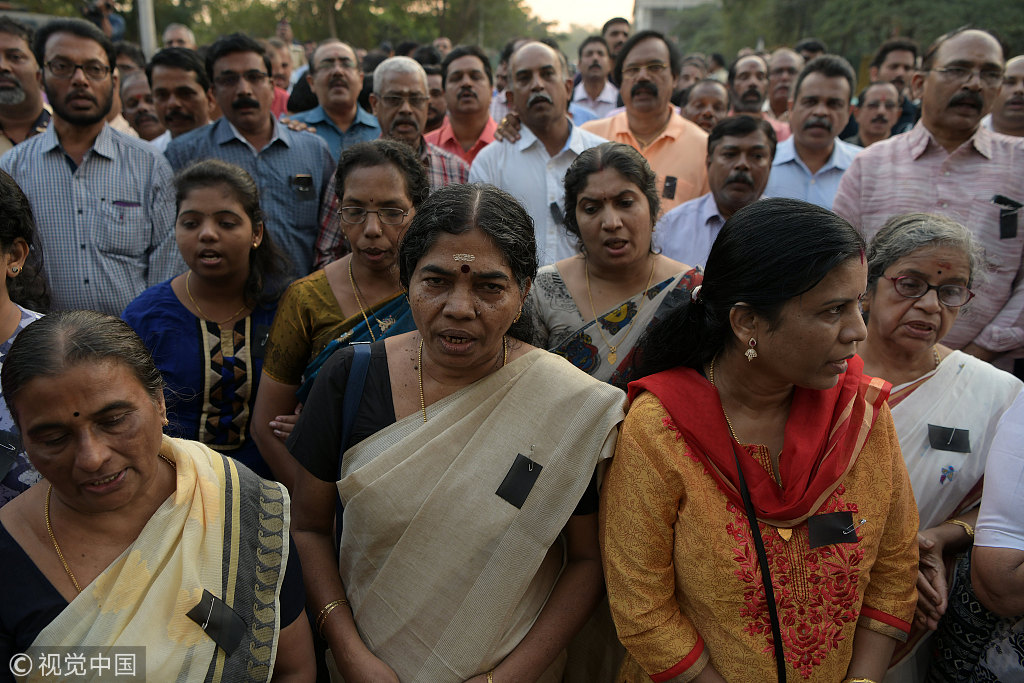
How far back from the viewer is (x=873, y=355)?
2.60m

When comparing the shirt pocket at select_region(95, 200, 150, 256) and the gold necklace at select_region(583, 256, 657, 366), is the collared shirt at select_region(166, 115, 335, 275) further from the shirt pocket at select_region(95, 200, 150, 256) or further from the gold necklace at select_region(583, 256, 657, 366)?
the gold necklace at select_region(583, 256, 657, 366)

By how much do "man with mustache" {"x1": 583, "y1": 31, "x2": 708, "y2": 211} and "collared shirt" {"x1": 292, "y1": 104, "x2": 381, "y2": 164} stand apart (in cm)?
178

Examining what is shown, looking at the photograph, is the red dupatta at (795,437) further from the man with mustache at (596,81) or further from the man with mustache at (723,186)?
the man with mustache at (596,81)

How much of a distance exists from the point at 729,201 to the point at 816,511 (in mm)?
2463

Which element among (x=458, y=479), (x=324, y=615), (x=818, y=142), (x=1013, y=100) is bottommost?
(x=324, y=615)

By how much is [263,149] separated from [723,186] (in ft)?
9.37

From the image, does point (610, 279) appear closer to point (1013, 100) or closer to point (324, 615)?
point (324, 615)

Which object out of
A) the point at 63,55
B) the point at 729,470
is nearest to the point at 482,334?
the point at 729,470

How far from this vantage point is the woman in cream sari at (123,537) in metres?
1.64

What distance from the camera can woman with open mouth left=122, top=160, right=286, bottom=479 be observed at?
9.39 ft

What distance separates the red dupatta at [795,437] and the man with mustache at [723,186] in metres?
2.01

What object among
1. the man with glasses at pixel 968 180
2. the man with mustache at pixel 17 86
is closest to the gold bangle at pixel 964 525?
the man with glasses at pixel 968 180

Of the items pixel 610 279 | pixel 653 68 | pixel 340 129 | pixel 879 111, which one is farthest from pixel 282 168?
pixel 879 111

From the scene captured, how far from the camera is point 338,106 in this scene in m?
5.50
